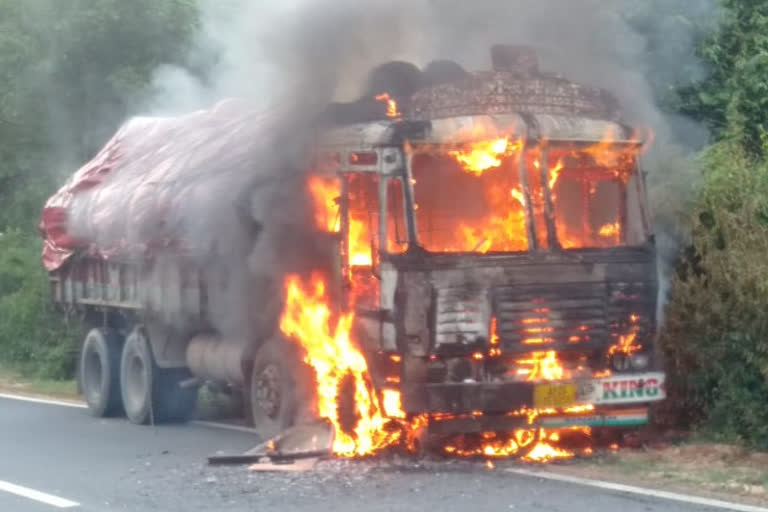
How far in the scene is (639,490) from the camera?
9.27 m

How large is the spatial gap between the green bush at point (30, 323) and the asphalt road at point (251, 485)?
8918 millimetres

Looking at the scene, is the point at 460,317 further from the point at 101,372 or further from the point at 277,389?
the point at 101,372

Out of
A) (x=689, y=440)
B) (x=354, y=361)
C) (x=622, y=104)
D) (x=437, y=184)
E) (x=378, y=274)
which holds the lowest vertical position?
(x=689, y=440)

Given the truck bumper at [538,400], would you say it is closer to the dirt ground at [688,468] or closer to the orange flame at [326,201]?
the dirt ground at [688,468]

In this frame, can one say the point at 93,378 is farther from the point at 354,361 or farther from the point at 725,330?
the point at 725,330

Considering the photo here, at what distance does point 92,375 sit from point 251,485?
706cm

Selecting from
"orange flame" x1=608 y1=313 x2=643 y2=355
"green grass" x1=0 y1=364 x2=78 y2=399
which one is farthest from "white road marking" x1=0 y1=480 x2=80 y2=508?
"green grass" x1=0 y1=364 x2=78 y2=399

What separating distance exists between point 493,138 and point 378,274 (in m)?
1.37

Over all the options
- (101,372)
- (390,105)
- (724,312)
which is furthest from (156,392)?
(724,312)

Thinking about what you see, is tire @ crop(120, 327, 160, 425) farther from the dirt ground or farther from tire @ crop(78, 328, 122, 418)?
the dirt ground

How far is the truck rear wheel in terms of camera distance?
15.0m

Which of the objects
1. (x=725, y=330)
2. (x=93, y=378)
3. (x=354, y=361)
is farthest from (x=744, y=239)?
(x=93, y=378)

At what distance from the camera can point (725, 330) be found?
11266mm

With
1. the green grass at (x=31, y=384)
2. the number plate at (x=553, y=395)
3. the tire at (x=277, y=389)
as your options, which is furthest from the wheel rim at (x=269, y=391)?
the green grass at (x=31, y=384)
